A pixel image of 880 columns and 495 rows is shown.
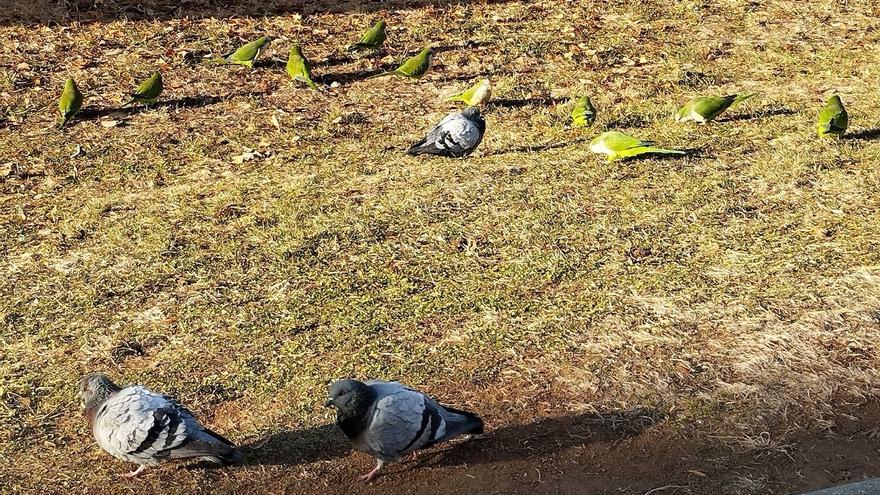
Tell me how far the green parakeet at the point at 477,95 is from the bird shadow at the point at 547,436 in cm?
408

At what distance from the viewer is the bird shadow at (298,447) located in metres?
4.54

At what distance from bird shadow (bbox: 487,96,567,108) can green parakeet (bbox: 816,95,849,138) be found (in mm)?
2160

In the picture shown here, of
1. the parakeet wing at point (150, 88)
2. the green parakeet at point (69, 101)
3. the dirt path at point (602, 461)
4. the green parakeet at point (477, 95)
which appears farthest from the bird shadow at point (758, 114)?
the green parakeet at point (69, 101)

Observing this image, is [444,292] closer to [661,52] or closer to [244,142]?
[244,142]

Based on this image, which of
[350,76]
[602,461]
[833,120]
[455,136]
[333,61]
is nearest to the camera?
[602,461]

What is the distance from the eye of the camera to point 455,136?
729cm

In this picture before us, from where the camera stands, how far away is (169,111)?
8.19m

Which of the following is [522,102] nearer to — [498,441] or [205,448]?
[498,441]

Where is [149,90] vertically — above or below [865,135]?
above

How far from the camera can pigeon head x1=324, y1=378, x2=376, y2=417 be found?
13.9 ft

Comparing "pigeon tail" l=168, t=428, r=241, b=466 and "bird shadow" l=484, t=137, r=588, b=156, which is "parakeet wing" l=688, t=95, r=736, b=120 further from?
"pigeon tail" l=168, t=428, r=241, b=466

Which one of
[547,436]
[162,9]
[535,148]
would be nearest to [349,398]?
[547,436]

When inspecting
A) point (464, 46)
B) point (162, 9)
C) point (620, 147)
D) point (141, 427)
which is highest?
point (162, 9)

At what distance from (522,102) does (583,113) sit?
0.78 meters
